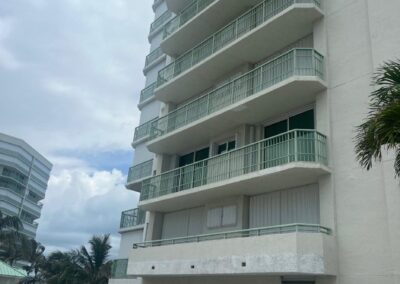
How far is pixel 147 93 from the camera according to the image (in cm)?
3012

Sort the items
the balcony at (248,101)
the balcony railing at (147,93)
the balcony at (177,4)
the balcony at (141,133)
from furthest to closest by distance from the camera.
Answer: the balcony railing at (147,93), the balcony at (141,133), the balcony at (177,4), the balcony at (248,101)

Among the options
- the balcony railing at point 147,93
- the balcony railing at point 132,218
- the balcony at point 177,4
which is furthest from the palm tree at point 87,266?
the balcony at point 177,4

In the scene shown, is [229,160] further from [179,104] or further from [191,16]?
[191,16]

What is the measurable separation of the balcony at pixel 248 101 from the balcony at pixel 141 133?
4.79 metres

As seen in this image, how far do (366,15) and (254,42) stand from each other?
510 cm

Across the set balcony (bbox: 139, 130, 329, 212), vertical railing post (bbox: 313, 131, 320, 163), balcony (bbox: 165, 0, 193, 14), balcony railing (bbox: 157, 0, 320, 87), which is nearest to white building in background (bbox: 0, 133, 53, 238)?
balcony (bbox: 165, 0, 193, 14)

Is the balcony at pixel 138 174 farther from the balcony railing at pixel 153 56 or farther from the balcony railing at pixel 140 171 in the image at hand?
the balcony railing at pixel 153 56

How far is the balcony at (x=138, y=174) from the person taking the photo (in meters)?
26.9

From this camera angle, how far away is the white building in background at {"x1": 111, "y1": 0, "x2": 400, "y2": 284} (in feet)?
41.8

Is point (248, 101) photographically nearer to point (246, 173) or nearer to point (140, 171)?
point (246, 173)

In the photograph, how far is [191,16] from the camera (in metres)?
24.5

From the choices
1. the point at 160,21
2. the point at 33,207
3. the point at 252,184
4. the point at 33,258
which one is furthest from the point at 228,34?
the point at 33,207

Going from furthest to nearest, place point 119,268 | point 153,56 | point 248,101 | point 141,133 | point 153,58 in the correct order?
1. point 153,56
2. point 153,58
3. point 141,133
4. point 119,268
5. point 248,101

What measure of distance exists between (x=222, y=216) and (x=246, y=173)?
8.83 feet
